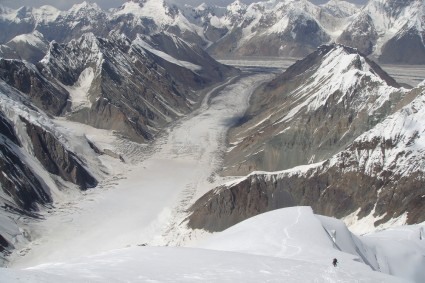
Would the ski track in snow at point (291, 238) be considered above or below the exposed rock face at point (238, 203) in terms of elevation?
above

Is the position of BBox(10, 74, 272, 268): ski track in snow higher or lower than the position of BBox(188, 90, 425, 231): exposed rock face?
lower

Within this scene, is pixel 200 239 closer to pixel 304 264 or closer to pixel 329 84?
pixel 304 264

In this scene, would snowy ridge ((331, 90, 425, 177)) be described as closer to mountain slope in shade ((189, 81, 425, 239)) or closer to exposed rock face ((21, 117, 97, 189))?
mountain slope in shade ((189, 81, 425, 239))

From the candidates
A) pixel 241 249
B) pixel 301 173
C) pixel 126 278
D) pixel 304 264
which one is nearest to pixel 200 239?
pixel 301 173

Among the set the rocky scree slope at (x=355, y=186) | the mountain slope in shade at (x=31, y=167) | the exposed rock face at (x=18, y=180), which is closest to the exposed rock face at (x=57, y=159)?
the mountain slope in shade at (x=31, y=167)

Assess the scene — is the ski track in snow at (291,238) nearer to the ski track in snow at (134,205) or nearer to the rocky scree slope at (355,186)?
the rocky scree slope at (355,186)

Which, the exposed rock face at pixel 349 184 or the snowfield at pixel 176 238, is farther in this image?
Result: the exposed rock face at pixel 349 184

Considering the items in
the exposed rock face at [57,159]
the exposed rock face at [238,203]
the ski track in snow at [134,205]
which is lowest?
the ski track in snow at [134,205]

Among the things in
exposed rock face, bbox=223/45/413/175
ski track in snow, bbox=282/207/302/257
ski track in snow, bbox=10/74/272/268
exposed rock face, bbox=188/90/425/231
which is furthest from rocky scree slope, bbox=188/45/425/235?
ski track in snow, bbox=282/207/302/257
